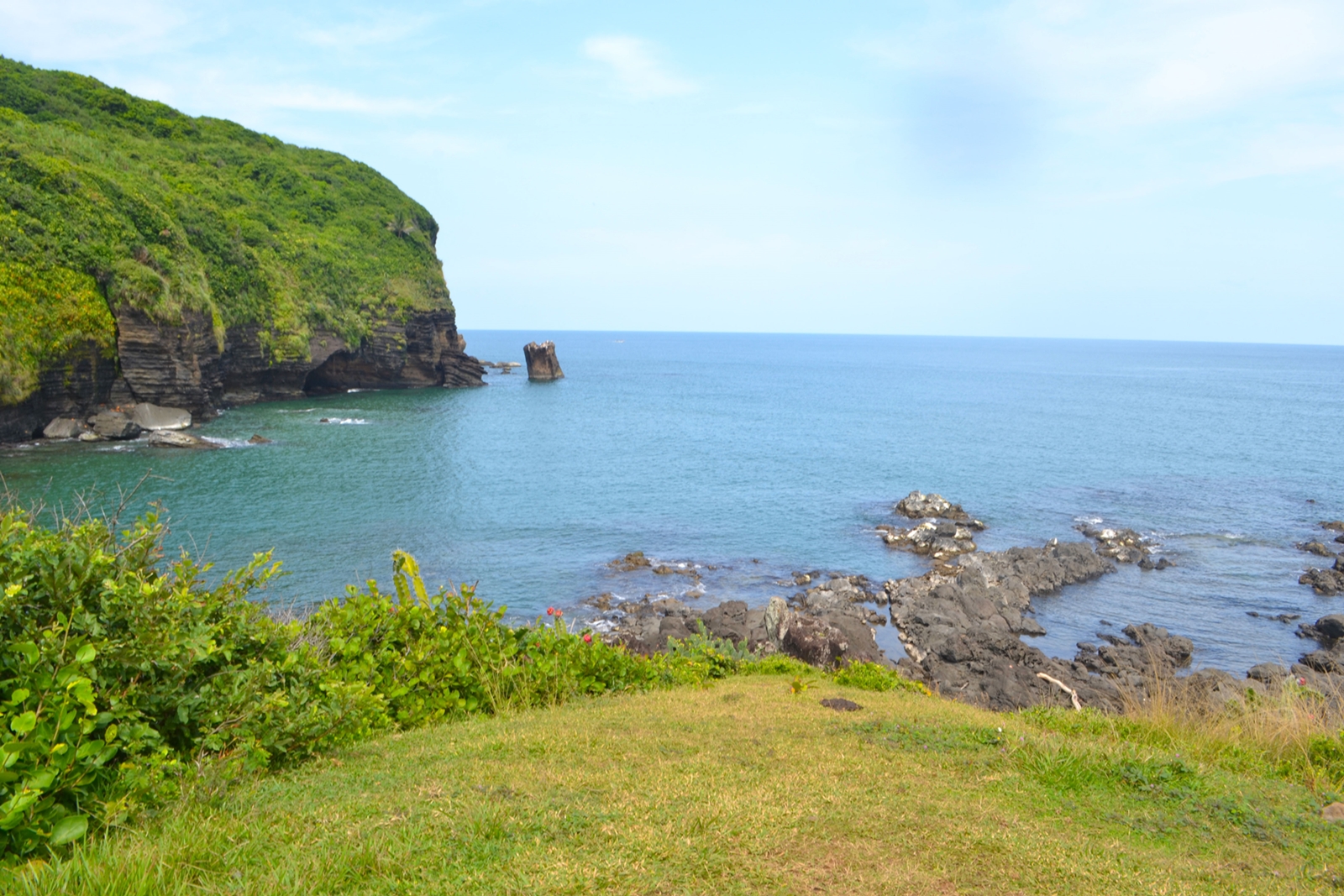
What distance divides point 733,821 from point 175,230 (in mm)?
63664

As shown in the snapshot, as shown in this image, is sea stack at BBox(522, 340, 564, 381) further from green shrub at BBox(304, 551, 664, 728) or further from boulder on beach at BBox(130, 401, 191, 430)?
green shrub at BBox(304, 551, 664, 728)

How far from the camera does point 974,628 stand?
85.7ft

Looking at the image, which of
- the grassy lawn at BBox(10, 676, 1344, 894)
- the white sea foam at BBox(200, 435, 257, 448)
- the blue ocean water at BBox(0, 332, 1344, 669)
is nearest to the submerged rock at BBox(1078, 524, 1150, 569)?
the blue ocean water at BBox(0, 332, 1344, 669)

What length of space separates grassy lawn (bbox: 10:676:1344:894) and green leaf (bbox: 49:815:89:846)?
151 mm

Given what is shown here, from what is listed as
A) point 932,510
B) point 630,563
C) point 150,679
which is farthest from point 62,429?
point 150,679

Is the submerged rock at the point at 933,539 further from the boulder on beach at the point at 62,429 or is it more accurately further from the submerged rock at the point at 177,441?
the boulder on beach at the point at 62,429

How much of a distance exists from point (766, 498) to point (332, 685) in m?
38.2

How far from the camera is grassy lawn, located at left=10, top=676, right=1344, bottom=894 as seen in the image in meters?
5.18

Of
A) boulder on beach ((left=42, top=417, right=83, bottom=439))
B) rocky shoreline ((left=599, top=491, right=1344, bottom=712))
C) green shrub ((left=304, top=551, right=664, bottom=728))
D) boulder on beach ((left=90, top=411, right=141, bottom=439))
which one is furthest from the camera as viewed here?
boulder on beach ((left=90, top=411, right=141, bottom=439))

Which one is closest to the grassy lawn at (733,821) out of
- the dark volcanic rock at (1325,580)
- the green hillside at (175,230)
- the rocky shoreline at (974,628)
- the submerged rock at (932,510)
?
the rocky shoreline at (974,628)

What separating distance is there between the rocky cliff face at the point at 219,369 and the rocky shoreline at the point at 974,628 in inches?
1358

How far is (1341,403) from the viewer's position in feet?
Result: 330

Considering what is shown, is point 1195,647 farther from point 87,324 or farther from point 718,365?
point 718,365

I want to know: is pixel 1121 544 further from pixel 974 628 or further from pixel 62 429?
pixel 62 429
